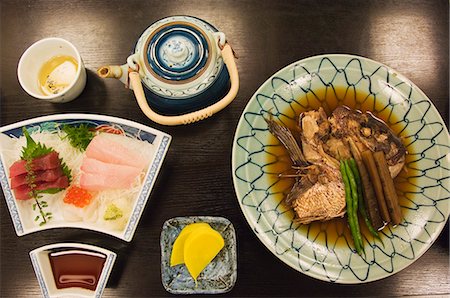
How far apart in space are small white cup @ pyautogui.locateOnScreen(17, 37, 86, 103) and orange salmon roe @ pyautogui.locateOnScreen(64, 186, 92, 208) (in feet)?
1.20

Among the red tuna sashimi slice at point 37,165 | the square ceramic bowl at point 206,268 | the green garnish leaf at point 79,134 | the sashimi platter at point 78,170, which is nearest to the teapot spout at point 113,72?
the sashimi platter at point 78,170

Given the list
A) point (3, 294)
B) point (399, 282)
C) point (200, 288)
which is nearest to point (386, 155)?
point (399, 282)

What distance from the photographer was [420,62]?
1962mm

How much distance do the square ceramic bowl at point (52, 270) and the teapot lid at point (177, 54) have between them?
0.69m

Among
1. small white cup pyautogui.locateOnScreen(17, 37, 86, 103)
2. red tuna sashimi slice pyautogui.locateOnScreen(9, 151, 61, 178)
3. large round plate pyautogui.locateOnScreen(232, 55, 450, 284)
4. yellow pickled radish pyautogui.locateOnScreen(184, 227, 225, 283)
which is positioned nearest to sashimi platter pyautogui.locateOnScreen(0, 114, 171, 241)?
red tuna sashimi slice pyautogui.locateOnScreen(9, 151, 61, 178)

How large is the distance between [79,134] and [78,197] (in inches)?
9.5

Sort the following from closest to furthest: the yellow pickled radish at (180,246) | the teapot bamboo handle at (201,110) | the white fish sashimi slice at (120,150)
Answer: the teapot bamboo handle at (201,110)
the yellow pickled radish at (180,246)
the white fish sashimi slice at (120,150)

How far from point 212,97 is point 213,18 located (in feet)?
1.44

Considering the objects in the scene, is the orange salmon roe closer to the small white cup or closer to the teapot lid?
the small white cup

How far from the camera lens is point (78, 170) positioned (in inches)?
73.1

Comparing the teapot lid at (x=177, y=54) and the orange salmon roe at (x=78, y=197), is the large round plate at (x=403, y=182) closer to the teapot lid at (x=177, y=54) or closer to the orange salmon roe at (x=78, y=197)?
the teapot lid at (x=177, y=54)

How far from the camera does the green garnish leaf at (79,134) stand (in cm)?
183

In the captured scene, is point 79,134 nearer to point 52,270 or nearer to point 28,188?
point 28,188

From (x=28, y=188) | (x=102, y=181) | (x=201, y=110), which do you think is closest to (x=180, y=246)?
(x=102, y=181)
